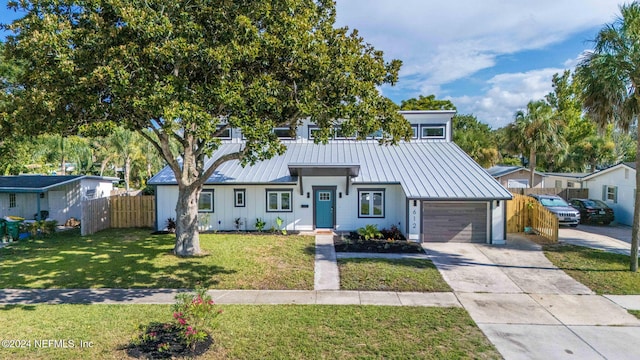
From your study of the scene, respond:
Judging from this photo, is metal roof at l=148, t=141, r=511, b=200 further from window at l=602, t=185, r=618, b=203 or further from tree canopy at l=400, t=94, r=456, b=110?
tree canopy at l=400, t=94, r=456, b=110

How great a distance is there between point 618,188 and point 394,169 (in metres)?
14.0

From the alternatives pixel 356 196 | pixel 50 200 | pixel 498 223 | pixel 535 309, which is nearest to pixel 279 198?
pixel 356 196

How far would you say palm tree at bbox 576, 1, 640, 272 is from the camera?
11.2m

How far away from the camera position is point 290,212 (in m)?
18.0

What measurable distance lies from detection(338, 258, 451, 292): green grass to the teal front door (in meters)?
5.26

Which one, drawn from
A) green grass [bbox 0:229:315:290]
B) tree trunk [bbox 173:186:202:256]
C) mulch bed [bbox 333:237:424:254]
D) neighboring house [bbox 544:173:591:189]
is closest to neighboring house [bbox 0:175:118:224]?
green grass [bbox 0:229:315:290]

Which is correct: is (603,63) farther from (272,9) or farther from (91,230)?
(91,230)

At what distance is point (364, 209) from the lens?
17766mm

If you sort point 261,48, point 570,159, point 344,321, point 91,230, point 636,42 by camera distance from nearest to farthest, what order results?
1. point 344,321
2. point 261,48
3. point 636,42
4. point 91,230
5. point 570,159

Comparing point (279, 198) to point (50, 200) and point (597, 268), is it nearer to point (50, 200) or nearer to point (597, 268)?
point (597, 268)

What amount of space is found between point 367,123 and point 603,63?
326 inches

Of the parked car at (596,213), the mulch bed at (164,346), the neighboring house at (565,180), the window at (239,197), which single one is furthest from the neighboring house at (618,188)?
the mulch bed at (164,346)

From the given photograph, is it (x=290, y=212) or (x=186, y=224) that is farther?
(x=290, y=212)

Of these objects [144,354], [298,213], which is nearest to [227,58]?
[144,354]
